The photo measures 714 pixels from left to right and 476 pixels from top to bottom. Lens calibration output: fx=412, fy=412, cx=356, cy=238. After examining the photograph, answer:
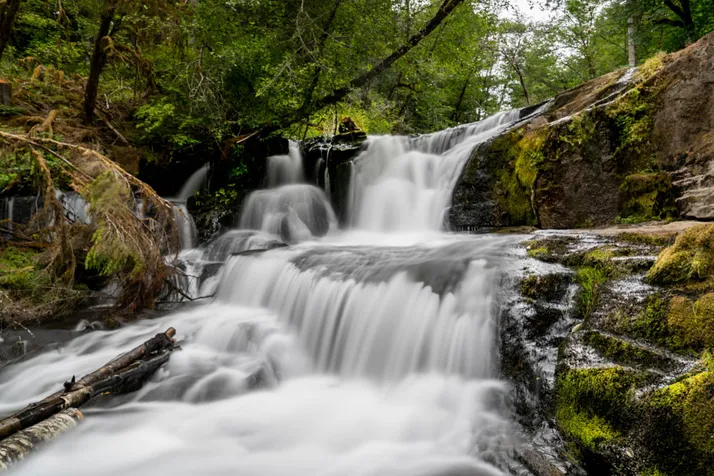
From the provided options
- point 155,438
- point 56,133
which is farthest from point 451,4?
point 155,438

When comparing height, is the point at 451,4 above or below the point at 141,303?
above

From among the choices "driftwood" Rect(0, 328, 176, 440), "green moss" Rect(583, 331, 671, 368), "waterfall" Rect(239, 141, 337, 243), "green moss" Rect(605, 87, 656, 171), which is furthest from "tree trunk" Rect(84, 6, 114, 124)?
"green moss" Rect(583, 331, 671, 368)

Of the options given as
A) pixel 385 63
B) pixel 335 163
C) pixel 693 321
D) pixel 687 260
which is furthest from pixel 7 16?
pixel 693 321

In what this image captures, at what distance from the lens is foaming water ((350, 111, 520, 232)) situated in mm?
8898

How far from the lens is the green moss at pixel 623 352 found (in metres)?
2.46

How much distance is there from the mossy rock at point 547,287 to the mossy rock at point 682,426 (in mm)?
1307

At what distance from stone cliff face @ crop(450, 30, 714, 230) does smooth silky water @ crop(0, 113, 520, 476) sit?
1.71 metres

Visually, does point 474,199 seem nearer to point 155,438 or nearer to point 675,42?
point 155,438

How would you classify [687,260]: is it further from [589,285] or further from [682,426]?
[682,426]

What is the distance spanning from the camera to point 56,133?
8.21 m

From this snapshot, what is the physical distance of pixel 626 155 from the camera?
19.7ft

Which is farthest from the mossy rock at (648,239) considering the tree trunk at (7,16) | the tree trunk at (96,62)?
the tree trunk at (7,16)

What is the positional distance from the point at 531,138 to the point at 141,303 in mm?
6858

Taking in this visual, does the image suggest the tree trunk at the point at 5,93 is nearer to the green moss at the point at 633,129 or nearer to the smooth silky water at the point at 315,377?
the smooth silky water at the point at 315,377
